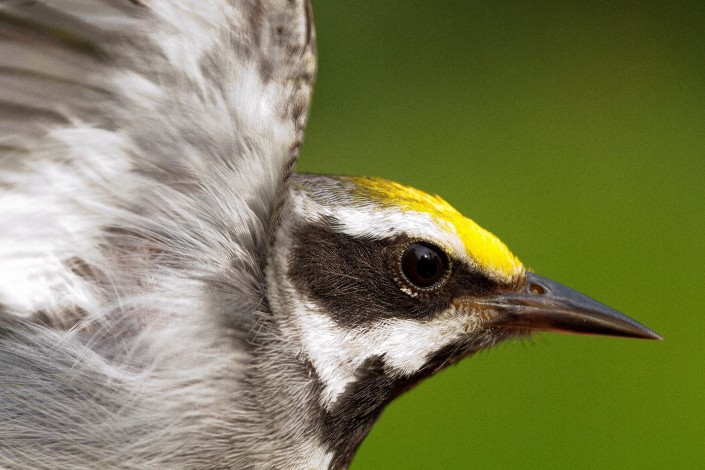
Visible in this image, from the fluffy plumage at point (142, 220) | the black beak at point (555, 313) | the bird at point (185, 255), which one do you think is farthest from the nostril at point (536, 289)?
the fluffy plumage at point (142, 220)

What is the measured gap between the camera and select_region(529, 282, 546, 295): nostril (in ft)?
10.4

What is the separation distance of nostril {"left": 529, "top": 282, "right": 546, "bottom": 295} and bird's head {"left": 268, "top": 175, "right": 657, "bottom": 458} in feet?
0.25

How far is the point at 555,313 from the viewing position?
A: 3150 mm

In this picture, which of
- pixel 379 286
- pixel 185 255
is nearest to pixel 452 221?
pixel 379 286

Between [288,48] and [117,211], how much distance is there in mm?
556

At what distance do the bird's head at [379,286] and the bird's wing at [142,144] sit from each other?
16 centimetres

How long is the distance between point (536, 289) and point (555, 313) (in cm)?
9

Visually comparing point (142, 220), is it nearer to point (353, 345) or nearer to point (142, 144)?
point (142, 144)

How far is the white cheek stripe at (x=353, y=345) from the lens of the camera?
282 cm

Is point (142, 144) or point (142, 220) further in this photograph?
point (142, 220)

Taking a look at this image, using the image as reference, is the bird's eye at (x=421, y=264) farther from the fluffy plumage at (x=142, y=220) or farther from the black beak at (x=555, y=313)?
the fluffy plumage at (x=142, y=220)

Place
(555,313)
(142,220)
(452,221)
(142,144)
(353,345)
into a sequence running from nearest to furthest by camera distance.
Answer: (142,144)
(142,220)
(353,345)
(452,221)
(555,313)

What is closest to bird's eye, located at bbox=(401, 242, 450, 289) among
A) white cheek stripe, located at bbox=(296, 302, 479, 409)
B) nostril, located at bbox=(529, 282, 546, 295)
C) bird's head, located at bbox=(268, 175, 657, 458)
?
bird's head, located at bbox=(268, 175, 657, 458)

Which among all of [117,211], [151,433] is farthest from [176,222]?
[151,433]
